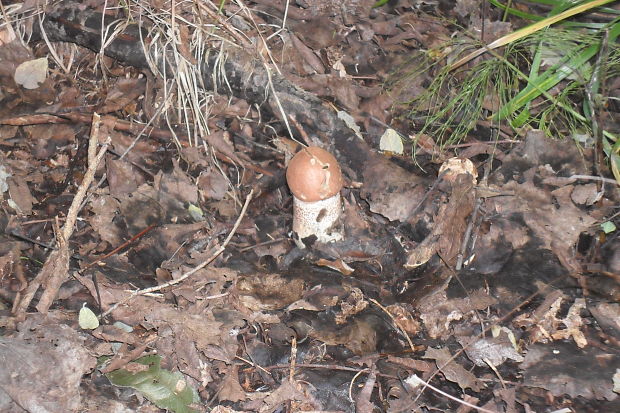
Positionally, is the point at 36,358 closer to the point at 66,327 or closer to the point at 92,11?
the point at 66,327

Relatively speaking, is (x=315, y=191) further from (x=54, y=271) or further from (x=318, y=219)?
(x=54, y=271)

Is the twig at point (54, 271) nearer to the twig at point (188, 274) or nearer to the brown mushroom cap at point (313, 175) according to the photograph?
the twig at point (188, 274)

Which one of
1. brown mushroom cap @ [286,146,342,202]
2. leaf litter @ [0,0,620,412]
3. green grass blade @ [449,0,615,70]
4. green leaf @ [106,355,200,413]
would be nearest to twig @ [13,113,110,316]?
leaf litter @ [0,0,620,412]

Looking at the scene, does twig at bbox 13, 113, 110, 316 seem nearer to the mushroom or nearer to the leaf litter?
the leaf litter

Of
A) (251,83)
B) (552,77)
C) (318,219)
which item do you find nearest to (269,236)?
(318,219)

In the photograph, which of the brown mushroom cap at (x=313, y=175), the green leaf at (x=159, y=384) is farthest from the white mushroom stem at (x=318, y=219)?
the green leaf at (x=159, y=384)

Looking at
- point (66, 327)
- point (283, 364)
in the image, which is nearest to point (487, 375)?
point (283, 364)

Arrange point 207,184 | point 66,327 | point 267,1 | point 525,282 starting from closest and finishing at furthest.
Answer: point 66,327, point 525,282, point 207,184, point 267,1
